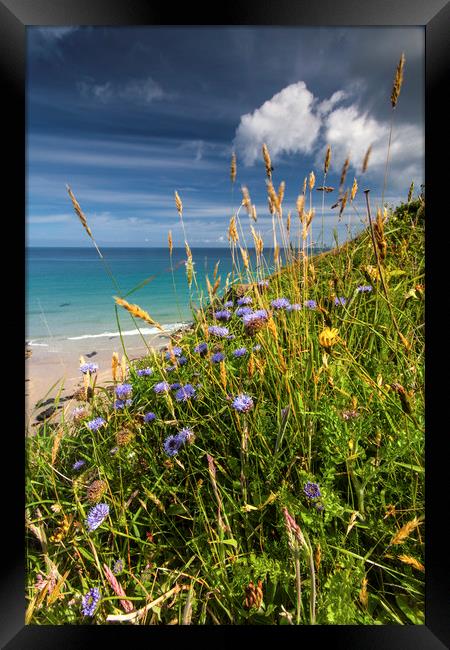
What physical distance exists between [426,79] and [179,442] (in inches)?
40.7

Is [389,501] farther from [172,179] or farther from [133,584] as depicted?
[172,179]

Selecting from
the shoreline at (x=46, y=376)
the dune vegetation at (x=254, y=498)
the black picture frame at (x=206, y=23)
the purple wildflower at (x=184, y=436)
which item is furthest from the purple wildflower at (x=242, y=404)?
the black picture frame at (x=206, y=23)

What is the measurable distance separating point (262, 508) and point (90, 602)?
0.40 m

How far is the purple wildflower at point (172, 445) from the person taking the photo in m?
0.95

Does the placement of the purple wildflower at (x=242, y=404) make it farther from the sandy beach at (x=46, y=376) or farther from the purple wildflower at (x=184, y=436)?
the sandy beach at (x=46, y=376)

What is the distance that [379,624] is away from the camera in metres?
0.77

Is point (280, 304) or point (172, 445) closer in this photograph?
point (172, 445)

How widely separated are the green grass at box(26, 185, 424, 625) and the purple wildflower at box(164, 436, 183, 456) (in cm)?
2

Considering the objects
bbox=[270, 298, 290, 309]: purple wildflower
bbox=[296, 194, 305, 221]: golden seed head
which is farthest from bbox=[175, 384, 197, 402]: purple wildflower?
bbox=[296, 194, 305, 221]: golden seed head

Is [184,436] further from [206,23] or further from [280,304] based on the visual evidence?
[206,23]

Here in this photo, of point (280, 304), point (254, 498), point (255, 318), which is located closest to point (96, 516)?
point (254, 498)

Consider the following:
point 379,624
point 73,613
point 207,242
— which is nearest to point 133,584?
point 73,613

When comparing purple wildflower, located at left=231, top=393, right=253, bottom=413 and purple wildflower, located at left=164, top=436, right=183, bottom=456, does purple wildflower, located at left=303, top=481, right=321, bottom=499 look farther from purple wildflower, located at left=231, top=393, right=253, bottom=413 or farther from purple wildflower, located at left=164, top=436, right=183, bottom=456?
purple wildflower, located at left=164, top=436, right=183, bottom=456

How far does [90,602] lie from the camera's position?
2.61 ft
